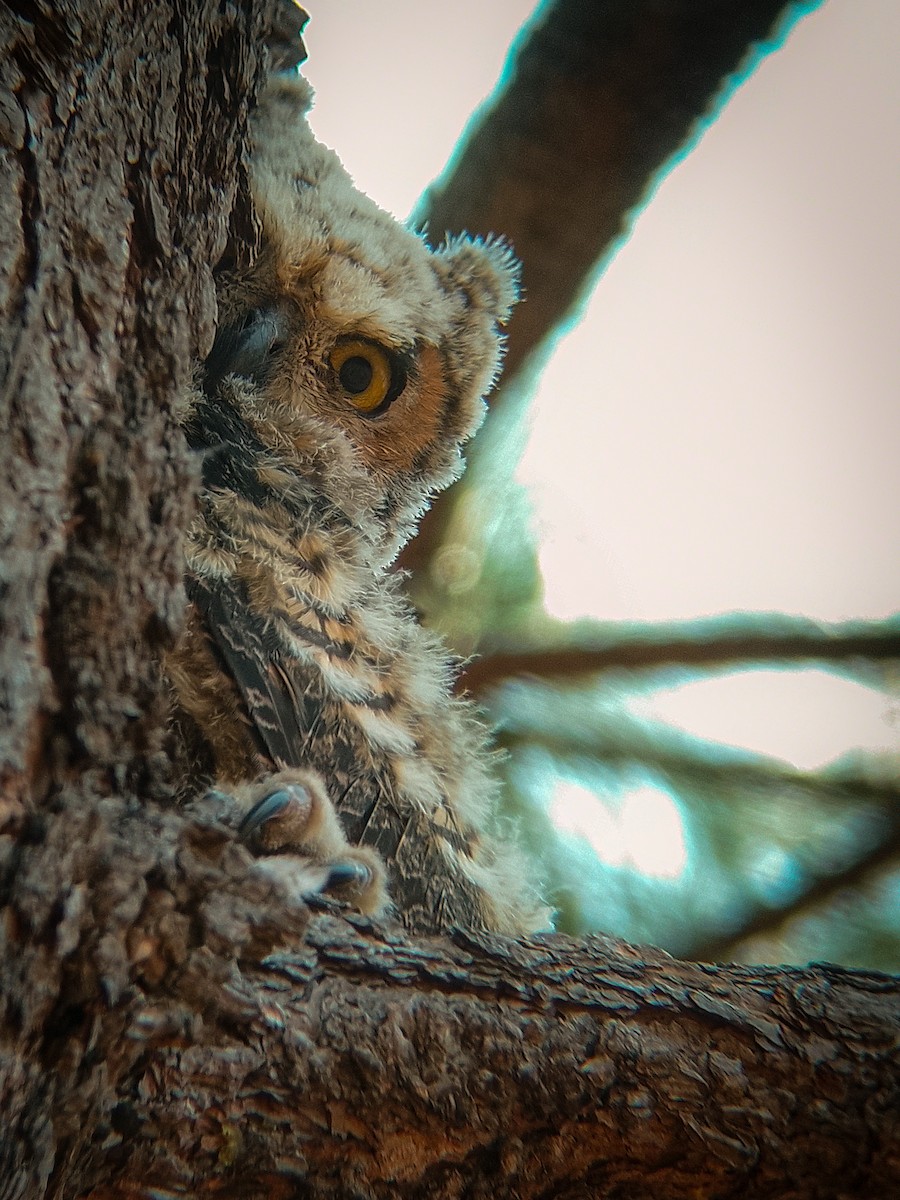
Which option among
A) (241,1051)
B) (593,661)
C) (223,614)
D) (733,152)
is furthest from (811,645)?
(241,1051)

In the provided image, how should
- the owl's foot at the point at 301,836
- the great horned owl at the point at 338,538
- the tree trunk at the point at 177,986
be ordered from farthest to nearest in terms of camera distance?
the great horned owl at the point at 338,538 → the owl's foot at the point at 301,836 → the tree trunk at the point at 177,986

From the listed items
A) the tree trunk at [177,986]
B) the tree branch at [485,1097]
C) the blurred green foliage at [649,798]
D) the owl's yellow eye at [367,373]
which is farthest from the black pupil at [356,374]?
the tree branch at [485,1097]

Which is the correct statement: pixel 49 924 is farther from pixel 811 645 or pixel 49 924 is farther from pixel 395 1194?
pixel 811 645

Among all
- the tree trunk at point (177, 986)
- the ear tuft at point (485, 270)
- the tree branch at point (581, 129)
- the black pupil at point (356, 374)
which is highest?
the tree branch at point (581, 129)

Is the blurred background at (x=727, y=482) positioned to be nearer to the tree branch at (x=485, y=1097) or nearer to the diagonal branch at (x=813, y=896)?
the diagonal branch at (x=813, y=896)

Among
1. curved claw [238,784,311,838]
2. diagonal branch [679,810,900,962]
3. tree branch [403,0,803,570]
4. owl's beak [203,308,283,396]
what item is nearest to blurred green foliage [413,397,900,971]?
diagonal branch [679,810,900,962]

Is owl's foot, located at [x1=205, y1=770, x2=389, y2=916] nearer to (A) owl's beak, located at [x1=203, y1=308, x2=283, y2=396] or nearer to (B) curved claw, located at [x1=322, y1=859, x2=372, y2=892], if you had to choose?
(B) curved claw, located at [x1=322, y1=859, x2=372, y2=892]
